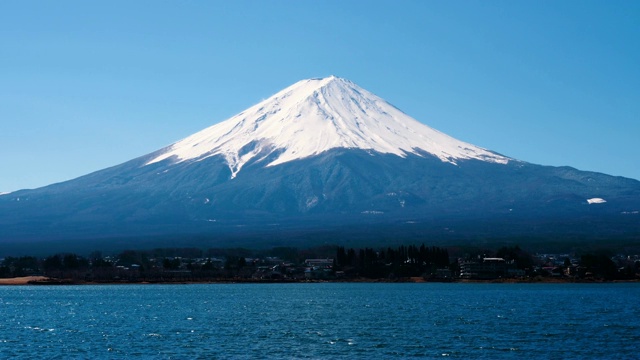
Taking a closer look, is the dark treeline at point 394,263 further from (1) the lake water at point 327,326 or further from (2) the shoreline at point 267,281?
(1) the lake water at point 327,326

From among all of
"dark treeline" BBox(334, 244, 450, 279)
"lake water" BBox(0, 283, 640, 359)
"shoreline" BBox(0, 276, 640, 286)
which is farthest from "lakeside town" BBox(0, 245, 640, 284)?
"lake water" BBox(0, 283, 640, 359)

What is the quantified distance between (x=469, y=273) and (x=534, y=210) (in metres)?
94.6

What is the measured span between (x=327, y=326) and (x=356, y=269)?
2090 inches

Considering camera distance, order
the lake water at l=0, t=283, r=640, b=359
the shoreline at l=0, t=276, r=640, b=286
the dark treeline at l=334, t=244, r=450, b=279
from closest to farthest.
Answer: the lake water at l=0, t=283, r=640, b=359, the shoreline at l=0, t=276, r=640, b=286, the dark treeline at l=334, t=244, r=450, b=279

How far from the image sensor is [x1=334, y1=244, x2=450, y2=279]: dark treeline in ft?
328

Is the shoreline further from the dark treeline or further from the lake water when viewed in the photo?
the lake water

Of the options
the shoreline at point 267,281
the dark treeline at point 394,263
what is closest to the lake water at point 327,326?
the shoreline at point 267,281

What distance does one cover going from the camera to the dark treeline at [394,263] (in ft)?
328

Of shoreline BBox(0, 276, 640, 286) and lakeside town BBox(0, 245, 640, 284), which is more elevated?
lakeside town BBox(0, 245, 640, 284)

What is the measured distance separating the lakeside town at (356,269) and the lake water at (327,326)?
75.1ft

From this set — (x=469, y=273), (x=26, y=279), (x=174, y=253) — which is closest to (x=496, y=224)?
(x=174, y=253)

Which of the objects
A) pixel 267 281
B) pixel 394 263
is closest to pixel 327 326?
pixel 394 263

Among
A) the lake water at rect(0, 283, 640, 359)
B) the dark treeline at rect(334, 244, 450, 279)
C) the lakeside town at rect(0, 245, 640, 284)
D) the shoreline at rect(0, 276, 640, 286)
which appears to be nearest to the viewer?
the lake water at rect(0, 283, 640, 359)

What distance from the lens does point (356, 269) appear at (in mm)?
101188
